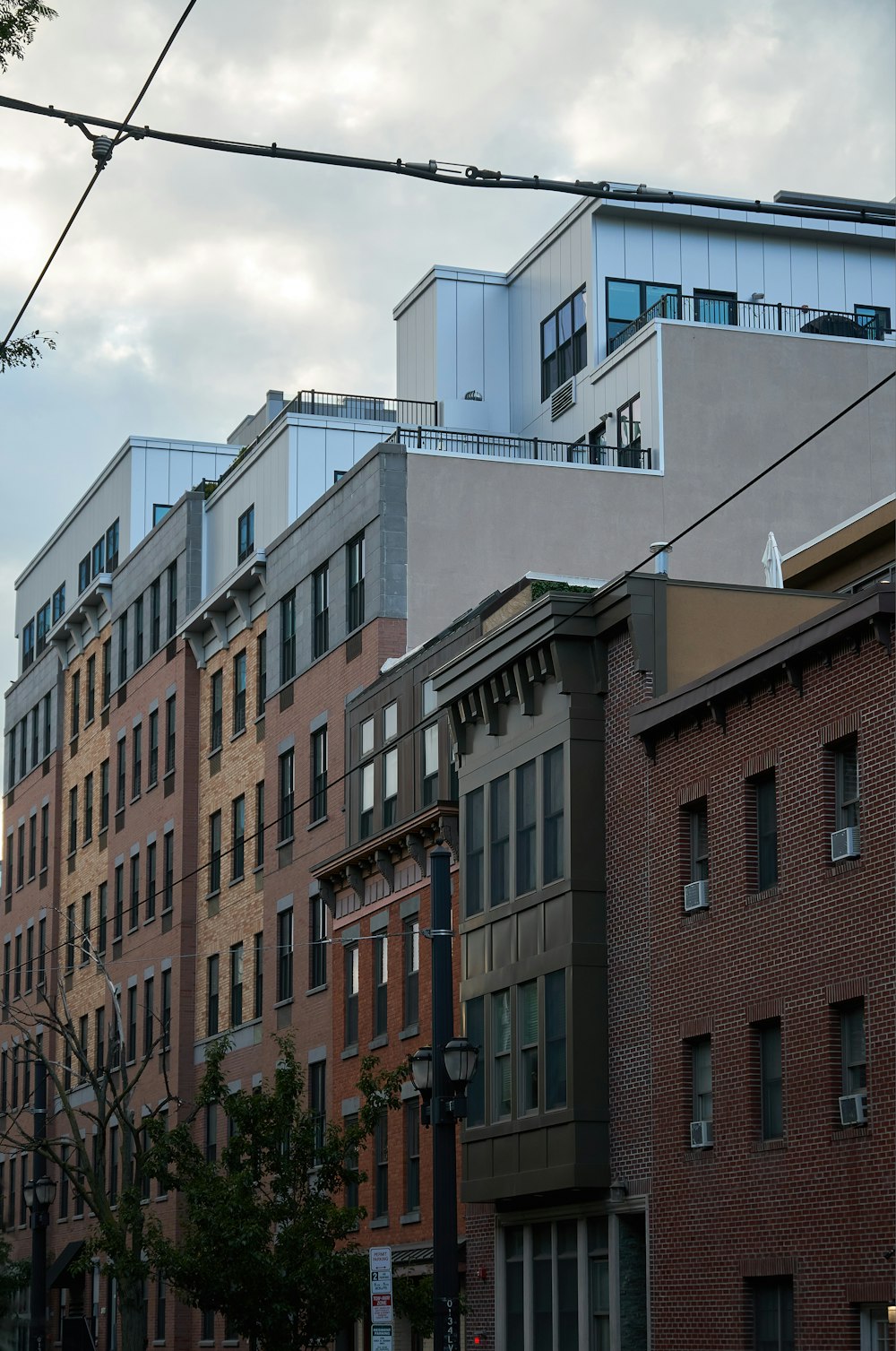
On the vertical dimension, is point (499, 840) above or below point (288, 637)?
below

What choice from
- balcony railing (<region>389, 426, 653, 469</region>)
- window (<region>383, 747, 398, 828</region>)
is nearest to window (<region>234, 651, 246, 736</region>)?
balcony railing (<region>389, 426, 653, 469</region>)

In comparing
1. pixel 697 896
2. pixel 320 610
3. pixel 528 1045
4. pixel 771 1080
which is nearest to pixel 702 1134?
pixel 771 1080

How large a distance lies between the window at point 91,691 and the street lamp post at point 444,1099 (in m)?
45.7

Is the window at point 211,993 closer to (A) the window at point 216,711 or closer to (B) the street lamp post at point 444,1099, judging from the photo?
(A) the window at point 216,711

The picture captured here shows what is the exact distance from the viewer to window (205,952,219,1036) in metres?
56.5

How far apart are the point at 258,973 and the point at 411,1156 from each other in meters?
14.5

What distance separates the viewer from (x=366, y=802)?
43.8m

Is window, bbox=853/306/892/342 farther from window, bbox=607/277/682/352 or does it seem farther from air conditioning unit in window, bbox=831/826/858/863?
air conditioning unit in window, bbox=831/826/858/863

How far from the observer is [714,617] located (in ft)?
104

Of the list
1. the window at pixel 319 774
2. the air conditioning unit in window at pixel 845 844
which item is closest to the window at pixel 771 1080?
the air conditioning unit in window at pixel 845 844

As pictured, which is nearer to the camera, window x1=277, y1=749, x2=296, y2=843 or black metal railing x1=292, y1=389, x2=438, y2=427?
window x1=277, y1=749, x2=296, y2=843

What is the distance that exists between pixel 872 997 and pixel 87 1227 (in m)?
47.4

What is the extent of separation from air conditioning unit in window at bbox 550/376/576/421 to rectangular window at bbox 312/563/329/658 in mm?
7939

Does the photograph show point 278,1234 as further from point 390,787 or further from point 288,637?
point 288,637
